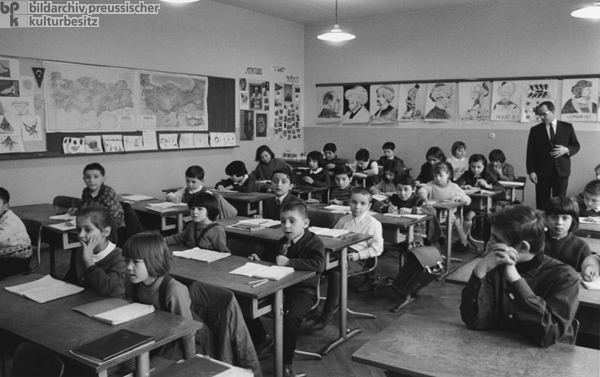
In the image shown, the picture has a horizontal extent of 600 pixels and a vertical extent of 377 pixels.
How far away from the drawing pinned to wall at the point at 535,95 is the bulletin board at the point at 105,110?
4.19m

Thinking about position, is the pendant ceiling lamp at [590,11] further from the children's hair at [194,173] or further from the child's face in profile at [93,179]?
the child's face in profile at [93,179]

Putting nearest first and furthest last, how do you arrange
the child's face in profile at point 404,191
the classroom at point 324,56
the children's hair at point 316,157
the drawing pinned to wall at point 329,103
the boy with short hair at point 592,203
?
the boy with short hair at point 592,203 < the child's face in profile at point 404,191 < the classroom at point 324,56 < the children's hair at point 316,157 < the drawing pinned to wall at point 329,103

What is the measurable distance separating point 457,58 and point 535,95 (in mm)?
1266

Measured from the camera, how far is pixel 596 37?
7.02 m

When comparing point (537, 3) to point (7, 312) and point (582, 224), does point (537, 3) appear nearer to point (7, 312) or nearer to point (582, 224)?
point (582, 224)

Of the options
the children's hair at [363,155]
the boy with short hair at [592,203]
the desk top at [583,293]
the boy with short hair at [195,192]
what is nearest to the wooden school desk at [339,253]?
the desk top at [583,293]

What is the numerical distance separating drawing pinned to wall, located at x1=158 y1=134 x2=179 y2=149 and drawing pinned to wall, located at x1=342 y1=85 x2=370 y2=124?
324 cm

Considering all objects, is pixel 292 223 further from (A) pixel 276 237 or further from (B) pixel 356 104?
(B) pixel 356 104

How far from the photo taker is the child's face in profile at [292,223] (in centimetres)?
313

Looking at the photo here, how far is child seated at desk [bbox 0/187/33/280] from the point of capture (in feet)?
12.0

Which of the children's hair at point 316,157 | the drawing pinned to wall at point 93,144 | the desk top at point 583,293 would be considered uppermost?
the drawing pinned to wall at point 93,144

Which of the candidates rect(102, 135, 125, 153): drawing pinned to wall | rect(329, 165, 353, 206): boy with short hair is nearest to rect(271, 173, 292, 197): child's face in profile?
rect(329, 165, 353, 206): boy with short hair

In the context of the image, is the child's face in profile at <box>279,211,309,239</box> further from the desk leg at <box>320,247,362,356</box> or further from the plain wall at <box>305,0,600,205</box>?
the plain wall at <box>305,0,600,205</box>

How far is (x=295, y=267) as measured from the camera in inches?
113
